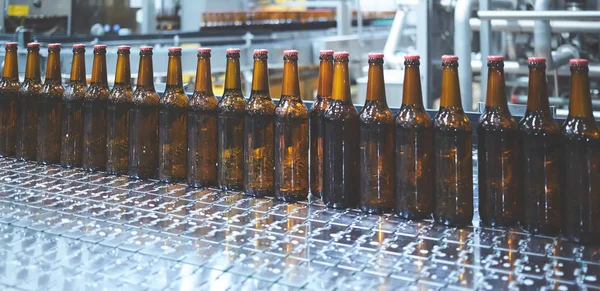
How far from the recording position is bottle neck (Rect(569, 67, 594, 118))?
87 centimetres

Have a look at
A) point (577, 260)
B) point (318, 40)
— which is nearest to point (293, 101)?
point (577, 260)

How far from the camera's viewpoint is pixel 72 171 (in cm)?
142

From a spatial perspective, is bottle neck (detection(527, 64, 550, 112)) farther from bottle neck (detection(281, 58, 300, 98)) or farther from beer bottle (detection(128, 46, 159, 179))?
beer bottle (detection(128, 46, 159, 179))

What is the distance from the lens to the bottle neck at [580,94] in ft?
2.86

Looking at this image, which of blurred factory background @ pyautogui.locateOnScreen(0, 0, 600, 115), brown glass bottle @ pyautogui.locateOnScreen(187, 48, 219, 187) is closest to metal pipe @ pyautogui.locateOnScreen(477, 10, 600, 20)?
blurred factory background @ pyautogui.locateOnScreen(0, 0, 600, 115)

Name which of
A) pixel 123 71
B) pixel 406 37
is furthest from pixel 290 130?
pixel 406 37

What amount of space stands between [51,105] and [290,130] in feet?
2.00

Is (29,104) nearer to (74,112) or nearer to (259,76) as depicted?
(74,112)

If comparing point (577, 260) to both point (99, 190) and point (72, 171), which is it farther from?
point (72, 171)

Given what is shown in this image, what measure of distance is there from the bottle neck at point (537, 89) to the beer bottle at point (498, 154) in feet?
0.14

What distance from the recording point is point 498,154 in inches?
37.8

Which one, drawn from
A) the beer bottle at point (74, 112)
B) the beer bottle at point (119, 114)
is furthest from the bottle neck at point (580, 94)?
the beer bottle at point (74, 112)

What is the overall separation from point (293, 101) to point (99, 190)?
44 centimetres

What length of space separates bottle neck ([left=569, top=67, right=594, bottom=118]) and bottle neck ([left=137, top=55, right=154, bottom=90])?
78 cm
